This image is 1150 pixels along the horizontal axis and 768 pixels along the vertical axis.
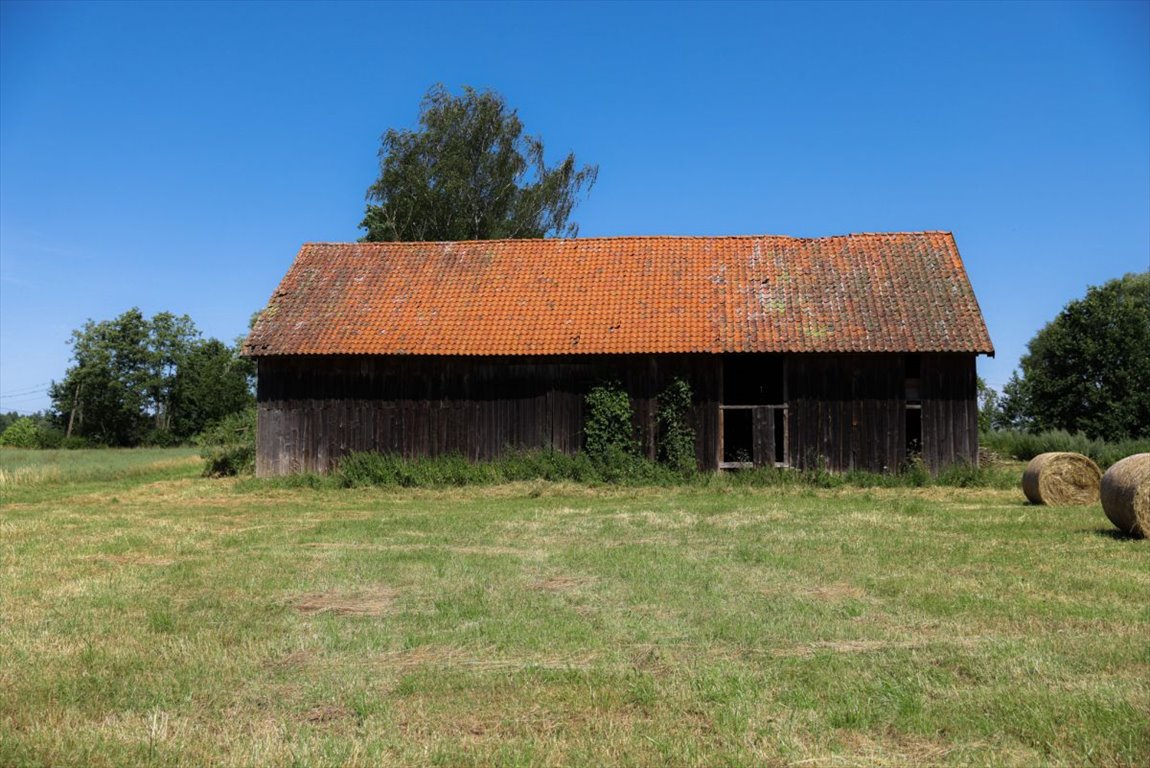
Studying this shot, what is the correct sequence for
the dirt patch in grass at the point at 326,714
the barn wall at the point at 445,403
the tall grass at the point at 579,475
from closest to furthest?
the dirt patch in grass at the point at 326,714
the tall grass at the point at 579,475
the barn wall at the point at 445,403

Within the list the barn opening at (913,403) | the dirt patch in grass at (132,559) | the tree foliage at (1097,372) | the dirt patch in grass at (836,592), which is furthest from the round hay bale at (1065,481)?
the tree foliage at (1097,372)

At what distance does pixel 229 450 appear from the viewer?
24812 millimetres

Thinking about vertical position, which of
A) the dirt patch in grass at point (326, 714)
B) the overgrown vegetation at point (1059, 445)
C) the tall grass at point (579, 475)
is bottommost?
the dirt patch in grass at point (326, 714)

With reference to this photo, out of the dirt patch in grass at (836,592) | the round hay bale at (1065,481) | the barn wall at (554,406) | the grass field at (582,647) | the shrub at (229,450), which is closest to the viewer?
the grass field at (582,647)

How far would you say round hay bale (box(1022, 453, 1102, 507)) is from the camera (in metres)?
15.6

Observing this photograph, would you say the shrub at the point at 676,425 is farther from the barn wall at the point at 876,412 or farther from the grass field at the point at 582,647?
the grass field at the point at 582,647

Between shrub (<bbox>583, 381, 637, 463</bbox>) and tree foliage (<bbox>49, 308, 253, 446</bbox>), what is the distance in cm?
4381

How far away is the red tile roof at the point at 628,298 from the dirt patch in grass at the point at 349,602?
12871mm

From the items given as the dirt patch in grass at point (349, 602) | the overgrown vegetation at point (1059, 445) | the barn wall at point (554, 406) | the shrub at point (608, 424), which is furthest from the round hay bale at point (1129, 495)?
the overgrown vegetation at point (1059, 445)

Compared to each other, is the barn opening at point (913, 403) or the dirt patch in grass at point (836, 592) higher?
the barn opening at point (913, 403)

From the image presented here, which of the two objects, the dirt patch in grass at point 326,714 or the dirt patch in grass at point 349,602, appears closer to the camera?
the dirt patch in grass at point 326,714

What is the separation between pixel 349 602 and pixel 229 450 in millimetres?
18411

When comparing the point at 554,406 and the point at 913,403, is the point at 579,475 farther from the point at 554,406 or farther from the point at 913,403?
the point at 913,403

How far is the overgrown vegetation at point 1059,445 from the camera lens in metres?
25.0
